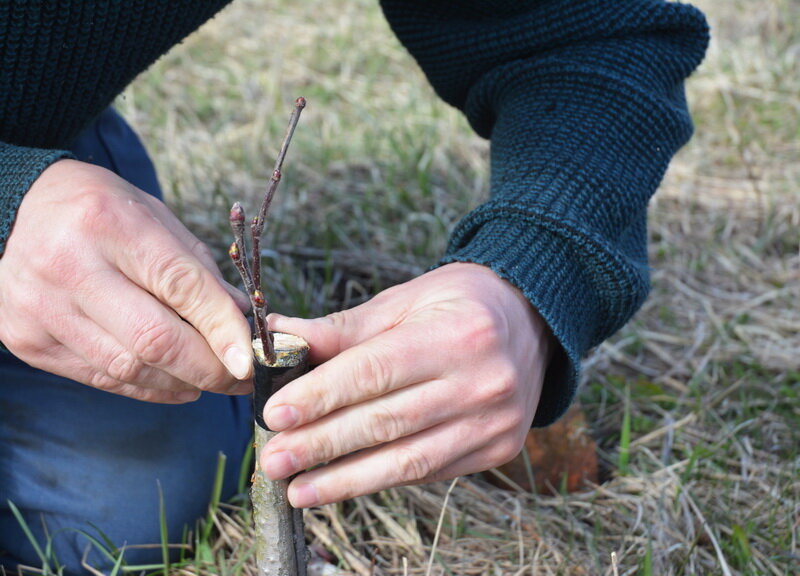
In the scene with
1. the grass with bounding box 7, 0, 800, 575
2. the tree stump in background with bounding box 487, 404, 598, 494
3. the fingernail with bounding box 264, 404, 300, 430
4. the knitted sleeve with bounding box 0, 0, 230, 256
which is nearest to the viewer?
the fingernail with bounding box 264, 404, 300, 430

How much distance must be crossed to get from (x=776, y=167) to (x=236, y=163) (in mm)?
1987

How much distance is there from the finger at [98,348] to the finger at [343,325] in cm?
18

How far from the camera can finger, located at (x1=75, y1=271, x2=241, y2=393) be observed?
3.03ft

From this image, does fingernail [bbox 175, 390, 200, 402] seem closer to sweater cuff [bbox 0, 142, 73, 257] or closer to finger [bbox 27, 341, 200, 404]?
finger [bbox 27, 341, 200, 404]

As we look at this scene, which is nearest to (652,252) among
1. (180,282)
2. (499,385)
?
(499,385)

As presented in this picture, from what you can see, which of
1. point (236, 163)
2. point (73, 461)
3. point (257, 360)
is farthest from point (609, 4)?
point (236, 163)

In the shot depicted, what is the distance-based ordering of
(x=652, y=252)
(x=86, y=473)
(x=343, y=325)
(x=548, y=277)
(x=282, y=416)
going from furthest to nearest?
(x=652, y=252) < (x=86, y=473) < (x=548, y=277) < (x=343, y=325) < (x=282, y=416)

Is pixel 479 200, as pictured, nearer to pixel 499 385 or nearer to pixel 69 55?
pixel 69 55

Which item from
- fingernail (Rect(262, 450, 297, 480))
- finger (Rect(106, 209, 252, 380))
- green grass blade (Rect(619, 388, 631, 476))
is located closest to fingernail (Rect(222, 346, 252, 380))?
finger (Rect(106, 209, 252, 380))

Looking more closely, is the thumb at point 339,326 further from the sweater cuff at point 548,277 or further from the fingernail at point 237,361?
the sweater cuff at point 548,277

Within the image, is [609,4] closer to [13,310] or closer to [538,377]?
[538,377]

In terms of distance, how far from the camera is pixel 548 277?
1146mm

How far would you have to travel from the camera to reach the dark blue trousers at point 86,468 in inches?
58.5

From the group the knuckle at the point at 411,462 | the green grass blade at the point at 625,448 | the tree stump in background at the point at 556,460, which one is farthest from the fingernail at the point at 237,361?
the green grass blade at the point at 625,448
